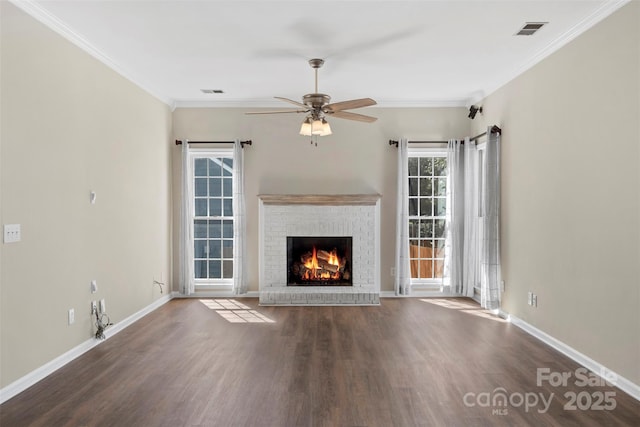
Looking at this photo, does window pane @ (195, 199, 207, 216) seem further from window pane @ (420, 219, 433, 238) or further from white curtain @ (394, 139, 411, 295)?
window pane @ (420, 219, 433, 238)

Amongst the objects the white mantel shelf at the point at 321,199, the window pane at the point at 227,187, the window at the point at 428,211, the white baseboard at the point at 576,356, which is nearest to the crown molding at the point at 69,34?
the window pane at the point at 227,187

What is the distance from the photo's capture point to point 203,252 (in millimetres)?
6691

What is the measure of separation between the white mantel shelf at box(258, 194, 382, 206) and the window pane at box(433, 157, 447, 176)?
1.07 meters

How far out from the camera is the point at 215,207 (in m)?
6.70

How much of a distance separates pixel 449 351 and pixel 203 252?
157 inches

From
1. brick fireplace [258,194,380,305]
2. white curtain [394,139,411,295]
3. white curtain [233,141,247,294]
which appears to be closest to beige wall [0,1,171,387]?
white curtain [233,141,247,294]

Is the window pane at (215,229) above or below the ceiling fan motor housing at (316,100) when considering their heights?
below

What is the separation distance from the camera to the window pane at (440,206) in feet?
21.9

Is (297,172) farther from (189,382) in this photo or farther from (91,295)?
(189,382)

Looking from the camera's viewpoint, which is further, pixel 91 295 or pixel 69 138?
pixel 91 295

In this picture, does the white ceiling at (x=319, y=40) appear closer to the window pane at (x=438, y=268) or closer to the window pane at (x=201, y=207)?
the window pane at (x=201, y=207)

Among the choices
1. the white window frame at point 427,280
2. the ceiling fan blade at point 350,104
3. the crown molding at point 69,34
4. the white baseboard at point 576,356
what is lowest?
the white baseboard at point 576,356

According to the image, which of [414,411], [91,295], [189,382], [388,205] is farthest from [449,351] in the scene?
[91,295]

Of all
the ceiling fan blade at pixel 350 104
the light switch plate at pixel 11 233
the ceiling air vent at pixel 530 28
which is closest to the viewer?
the light switch plate at pixel 11 233
